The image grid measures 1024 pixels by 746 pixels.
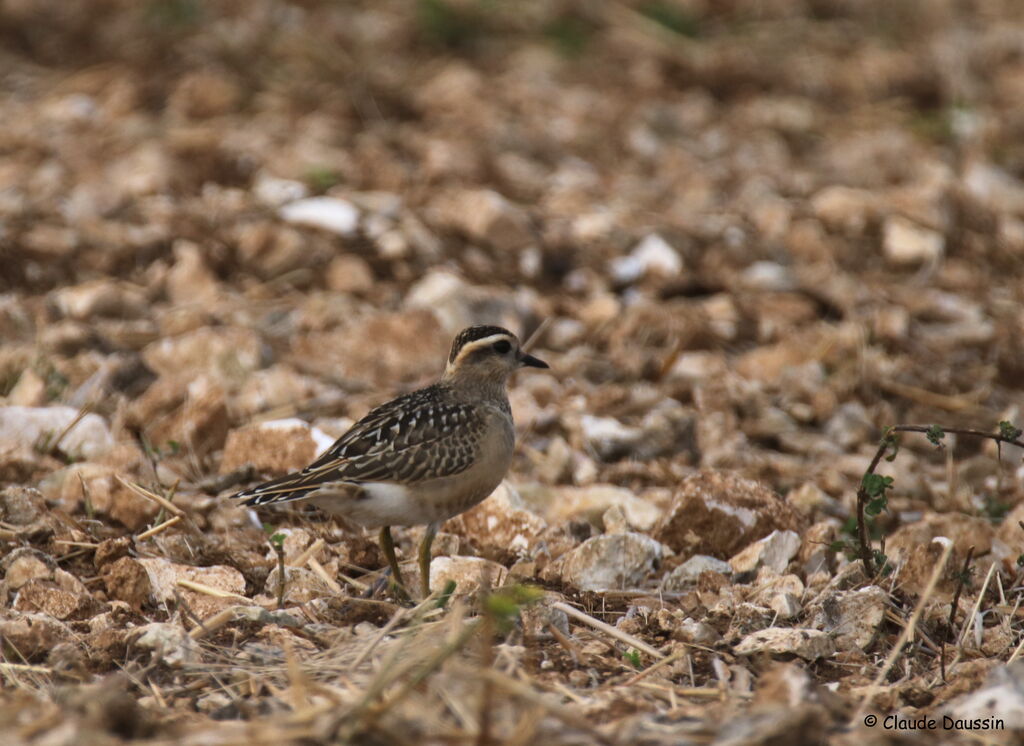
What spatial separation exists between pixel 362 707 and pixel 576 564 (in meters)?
2.19

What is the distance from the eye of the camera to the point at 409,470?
576cm

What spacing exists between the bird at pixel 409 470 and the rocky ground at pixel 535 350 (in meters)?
0.27

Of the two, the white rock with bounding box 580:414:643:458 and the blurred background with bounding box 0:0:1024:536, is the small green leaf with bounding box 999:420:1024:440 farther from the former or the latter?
the white rock with bounding box 580:414:643:458

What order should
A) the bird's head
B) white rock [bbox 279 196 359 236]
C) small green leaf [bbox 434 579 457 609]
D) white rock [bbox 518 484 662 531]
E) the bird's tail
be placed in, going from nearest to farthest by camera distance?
1. small green leaf [bbox 434 579 457 609]
2. the bird's tail
3. white rock [bbox 518 484 662 531]
4. the bird's head
5. white rock [bbox 279 196 359 236]

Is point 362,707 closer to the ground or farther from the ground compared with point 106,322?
farther from the ground

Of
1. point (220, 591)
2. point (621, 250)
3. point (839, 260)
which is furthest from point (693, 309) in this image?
point (220, 591)

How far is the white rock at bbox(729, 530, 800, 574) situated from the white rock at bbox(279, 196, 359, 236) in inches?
173

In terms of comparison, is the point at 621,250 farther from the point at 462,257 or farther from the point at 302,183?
the point at 302,183

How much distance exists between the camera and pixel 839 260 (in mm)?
9812

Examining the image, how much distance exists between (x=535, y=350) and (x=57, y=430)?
303 cm

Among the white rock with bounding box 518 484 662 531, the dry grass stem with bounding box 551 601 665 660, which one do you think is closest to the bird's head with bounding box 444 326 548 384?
the white rock with bounding box 518 484 662 531

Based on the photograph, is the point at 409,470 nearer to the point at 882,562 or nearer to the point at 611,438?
the point at 611,438

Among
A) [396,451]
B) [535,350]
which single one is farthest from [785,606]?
[535,350]

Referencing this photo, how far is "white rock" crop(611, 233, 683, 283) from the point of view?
30.8 ft
